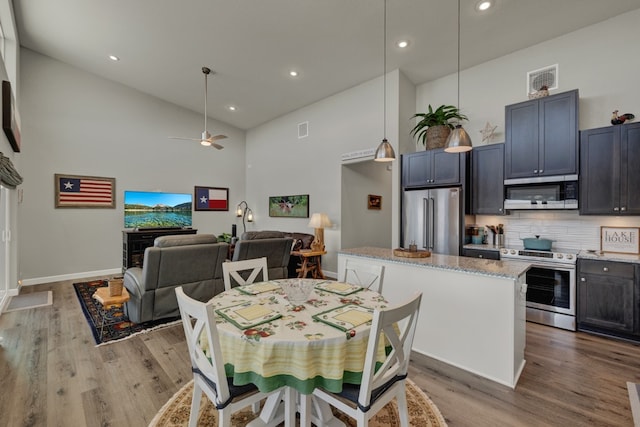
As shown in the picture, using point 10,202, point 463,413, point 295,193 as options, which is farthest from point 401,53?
point 10,202

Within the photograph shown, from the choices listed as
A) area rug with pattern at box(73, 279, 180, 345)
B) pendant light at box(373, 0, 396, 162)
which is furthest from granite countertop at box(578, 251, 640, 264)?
area rug with pattern at box(73, 279, 180, 345)

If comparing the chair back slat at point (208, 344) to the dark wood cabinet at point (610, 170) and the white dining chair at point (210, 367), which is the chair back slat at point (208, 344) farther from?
the dark wood cabinet at point (610, 170)

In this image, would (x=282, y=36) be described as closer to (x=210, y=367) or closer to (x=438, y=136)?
(x=438, y=136)

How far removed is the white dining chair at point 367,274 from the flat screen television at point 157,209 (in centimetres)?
572

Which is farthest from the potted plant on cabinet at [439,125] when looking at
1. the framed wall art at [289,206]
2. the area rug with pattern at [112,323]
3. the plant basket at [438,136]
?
the area rug with pattern at [112,323]

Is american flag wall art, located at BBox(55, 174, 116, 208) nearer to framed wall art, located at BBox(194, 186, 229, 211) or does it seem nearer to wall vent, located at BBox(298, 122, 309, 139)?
framed wall art, located at BBox(194, 186, 229, 211)

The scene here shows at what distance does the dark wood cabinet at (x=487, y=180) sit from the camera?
3.99m

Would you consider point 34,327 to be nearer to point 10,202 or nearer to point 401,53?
point 10,202

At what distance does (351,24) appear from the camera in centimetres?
387

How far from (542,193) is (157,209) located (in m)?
7.34

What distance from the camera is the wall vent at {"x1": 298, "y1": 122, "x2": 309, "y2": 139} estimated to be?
261 inches

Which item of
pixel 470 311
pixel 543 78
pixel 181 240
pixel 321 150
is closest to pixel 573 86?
pixel 543 78

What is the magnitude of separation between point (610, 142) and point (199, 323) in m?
4.46

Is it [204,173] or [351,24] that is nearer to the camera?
[351,24]
